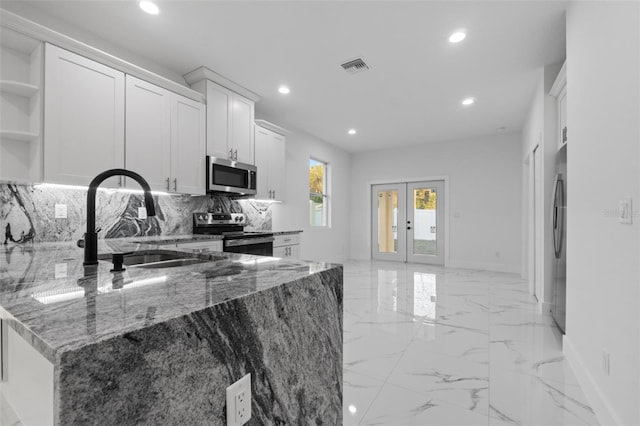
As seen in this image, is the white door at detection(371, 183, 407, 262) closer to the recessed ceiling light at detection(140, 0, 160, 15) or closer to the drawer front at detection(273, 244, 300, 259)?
the drawer front at detection(273, 244, 300, 259)

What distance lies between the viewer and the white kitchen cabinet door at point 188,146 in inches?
118

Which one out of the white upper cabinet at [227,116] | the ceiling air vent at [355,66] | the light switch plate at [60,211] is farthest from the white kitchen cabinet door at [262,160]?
the light switch plate at [60,211]

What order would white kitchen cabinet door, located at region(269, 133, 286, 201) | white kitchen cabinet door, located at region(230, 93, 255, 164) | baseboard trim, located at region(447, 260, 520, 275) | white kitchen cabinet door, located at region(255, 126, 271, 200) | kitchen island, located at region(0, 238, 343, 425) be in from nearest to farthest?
kitchen island, located at region(0, 238, 343, 425) → white kitchen cabinet door, located at region(230, 93, 255, 164) → white kitchen cabinet door, located at region(255, 126, 271, 200) → white kitchen cabinet door, located at region(269, 133, 286, 201) → baseboard trim, located at region(447, 260, 520, 275)

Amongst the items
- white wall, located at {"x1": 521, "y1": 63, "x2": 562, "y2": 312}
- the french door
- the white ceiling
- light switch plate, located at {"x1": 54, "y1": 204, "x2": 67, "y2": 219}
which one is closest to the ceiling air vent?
the white ceiling

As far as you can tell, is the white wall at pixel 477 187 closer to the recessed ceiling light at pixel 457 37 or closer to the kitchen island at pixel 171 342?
the recessed ceiling light at pixel 457 37

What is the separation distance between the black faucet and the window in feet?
15.5

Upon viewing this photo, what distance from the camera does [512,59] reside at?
3080 mm

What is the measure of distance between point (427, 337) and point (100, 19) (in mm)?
3781

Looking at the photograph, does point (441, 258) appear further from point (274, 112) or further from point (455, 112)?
point (274, 112)

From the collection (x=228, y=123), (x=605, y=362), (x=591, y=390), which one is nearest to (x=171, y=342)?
(x=605, y=362)

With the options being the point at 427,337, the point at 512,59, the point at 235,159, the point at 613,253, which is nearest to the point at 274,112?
the point at 235,159

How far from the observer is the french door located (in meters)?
6.49

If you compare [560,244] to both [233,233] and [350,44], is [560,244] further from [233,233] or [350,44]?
[233,233]

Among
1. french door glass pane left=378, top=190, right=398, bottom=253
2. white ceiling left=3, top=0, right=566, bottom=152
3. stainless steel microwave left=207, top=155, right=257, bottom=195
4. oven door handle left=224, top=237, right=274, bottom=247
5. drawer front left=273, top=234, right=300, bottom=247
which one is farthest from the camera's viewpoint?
french door glass pane left=378, top=190, right=398, bottom=253
